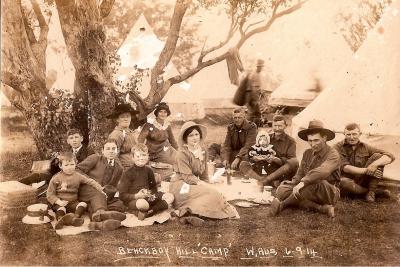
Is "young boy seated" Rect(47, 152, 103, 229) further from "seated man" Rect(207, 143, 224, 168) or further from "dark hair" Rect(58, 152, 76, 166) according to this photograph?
"seated man" Rect(207, 143, 224, 168)

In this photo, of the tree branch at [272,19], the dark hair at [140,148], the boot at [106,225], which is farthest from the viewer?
the tree branch at [272,19]

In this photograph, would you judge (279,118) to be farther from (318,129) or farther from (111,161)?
(111,161)

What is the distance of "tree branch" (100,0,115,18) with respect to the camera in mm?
3906

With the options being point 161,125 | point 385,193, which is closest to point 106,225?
point 161,125

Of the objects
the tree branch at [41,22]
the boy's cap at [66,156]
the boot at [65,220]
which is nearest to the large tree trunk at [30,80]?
the tree branch at [41,22]

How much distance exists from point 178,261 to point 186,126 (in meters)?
1.02

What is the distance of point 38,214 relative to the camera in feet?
12.5

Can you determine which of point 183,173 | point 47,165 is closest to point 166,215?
point 183,173

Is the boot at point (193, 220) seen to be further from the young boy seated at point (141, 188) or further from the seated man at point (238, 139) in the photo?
the seated man at point (238, 139)

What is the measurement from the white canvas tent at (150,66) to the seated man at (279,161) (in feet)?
1.88

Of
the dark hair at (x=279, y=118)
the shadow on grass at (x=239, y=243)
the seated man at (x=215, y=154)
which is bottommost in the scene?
the shadow on grass at (x=239, y=243)

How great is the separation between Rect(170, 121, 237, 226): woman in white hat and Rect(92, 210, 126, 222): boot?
0.42m

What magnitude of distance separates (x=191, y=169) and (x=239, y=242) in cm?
66

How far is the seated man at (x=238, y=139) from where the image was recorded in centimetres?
393
